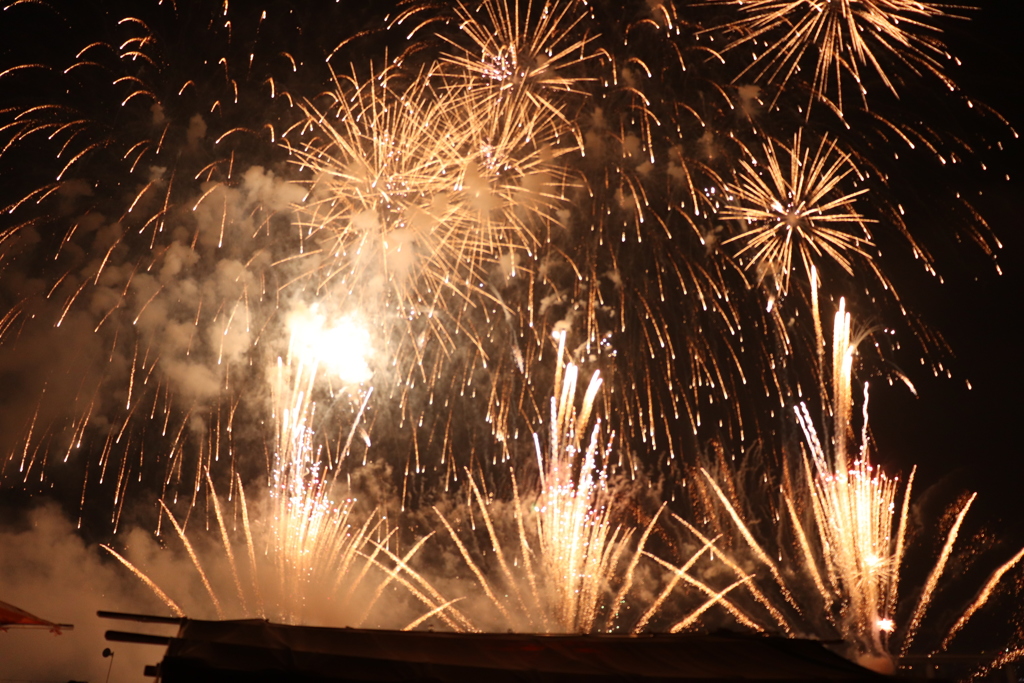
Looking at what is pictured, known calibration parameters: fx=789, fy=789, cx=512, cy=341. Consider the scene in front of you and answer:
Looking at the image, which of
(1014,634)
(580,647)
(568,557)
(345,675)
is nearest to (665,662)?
(580,647)

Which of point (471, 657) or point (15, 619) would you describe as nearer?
point (471, 657)

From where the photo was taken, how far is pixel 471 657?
346 inches

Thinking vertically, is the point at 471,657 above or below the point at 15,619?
above

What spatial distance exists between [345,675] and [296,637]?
1031 millimetres

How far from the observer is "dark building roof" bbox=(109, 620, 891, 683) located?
7742mm

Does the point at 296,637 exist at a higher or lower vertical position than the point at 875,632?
lower

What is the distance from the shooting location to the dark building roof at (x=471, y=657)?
774 cm

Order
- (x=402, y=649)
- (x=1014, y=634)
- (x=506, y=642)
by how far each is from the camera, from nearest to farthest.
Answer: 1. (x=402, y=649)
2. (x=506, y=642)
3. (x=1014, y=634)

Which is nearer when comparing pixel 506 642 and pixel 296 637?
pixel 296 637

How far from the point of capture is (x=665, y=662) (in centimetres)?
929

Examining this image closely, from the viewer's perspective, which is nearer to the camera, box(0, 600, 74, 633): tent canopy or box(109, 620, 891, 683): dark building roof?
box(109, 620, 891, 683): dark building roof

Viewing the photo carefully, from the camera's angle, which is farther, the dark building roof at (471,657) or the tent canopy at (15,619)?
the tent canopy at (15,619)

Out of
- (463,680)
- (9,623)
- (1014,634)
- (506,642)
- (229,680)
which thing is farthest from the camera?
(1014,634)

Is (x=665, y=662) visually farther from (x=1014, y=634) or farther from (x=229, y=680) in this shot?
(x=1014, y=634)
